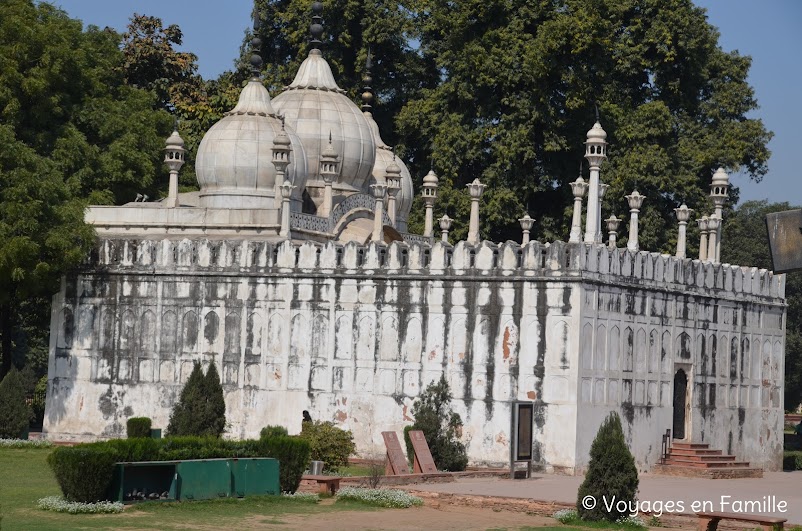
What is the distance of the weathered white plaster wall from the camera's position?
32.8 metres

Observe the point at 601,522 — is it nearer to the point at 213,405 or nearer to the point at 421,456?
the point at 421,456

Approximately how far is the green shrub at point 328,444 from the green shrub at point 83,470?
317 inches

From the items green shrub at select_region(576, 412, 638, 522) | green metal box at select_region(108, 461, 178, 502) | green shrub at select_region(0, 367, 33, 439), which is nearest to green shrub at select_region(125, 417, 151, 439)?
green shrub at select_region(0, 367, 33, 439)

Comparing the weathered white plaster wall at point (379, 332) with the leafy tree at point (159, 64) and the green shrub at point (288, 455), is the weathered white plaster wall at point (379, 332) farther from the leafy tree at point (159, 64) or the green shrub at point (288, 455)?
the leafy tree at point (159, 64)

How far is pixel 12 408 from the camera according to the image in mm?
34562

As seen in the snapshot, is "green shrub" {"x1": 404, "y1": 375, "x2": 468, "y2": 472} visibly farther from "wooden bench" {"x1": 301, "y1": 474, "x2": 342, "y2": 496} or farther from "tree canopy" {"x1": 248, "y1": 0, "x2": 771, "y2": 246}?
"tree canopy" {"x1": 248, "y1": 0, "x2": 771, "y2": 246}

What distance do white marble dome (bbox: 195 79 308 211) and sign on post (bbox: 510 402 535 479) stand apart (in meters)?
11.4

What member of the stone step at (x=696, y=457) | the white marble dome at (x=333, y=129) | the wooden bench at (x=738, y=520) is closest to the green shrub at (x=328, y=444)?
the stone step at (x=696, y=457)

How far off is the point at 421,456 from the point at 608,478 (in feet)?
24.6

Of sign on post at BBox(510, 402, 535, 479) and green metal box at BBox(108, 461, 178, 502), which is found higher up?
sign on post at BBox(510, 402, 535, 479)

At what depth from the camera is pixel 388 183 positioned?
43.0 metres

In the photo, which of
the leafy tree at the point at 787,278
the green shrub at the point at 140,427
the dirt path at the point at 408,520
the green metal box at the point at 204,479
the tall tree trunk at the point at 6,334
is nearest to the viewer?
the dirt path at the point at 408,520

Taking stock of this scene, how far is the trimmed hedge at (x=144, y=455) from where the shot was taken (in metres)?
21.9

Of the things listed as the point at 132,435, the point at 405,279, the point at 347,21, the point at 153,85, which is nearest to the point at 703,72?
the point at 347,21
